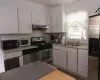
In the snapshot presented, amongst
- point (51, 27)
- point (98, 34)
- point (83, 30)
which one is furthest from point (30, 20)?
point (98, 34)

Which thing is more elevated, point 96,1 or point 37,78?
point 96,1

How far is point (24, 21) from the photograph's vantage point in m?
3.05

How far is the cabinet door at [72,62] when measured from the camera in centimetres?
286

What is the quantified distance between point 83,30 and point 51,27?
145cm

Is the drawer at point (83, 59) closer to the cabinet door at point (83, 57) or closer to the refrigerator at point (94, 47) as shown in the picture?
the cabinet door at point (83, 57)

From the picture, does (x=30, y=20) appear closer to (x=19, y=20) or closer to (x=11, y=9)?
(x=19, y=20)

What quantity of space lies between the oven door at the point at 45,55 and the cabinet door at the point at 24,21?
40.7 inches

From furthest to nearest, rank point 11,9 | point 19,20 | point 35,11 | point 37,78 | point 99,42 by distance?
point 35,11, point 19,20, point 11,9, point 99,42, point 37,78

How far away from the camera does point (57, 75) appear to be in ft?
4.01

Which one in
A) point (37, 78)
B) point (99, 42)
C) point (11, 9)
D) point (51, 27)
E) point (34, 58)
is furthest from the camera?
point (51, 27)

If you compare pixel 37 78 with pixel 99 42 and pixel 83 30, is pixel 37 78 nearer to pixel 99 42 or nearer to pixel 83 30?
pixel 99 42

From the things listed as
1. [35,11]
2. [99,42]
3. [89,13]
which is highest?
[35,11]

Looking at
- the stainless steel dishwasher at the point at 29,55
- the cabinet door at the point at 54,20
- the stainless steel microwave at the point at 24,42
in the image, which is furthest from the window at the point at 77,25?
the stainless steel microwave at the point at 24,42

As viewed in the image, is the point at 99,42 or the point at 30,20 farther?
the point at 30,20
